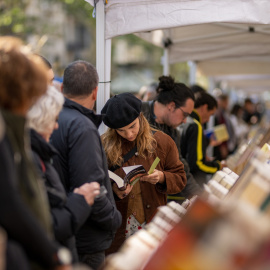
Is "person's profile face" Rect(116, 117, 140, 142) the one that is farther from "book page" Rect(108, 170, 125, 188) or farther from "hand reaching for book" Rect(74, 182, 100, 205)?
"hand reaching for book" Rect(74, 182, 100, 205)

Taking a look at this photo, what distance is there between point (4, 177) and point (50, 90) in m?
0.82

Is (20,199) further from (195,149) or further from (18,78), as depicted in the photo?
(195,149)

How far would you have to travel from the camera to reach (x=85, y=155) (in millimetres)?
2600

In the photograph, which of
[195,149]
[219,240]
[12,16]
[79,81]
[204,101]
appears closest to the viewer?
[219,240]

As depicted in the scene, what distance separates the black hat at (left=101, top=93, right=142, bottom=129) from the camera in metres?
3.18

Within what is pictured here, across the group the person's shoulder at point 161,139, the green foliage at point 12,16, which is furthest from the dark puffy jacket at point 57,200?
the green foliage at point 12,16

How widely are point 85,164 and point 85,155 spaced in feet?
0.16

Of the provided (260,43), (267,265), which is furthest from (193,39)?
(267,265)

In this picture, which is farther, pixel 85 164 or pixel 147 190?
pixel 147 190

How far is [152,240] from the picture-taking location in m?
2.00

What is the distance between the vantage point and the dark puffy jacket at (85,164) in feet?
8.54

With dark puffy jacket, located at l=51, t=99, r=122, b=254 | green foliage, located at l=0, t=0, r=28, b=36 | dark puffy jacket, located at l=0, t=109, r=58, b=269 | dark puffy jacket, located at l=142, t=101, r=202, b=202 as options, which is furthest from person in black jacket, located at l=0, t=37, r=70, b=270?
green foliage, located at l=0, t=0, r=28, b=36

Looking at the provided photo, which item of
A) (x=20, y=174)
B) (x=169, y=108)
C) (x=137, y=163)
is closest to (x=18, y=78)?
(x=20, y=174)

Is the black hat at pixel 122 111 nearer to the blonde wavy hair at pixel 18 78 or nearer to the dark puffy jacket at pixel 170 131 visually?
the dark puffy jacket at pixel 170 131
